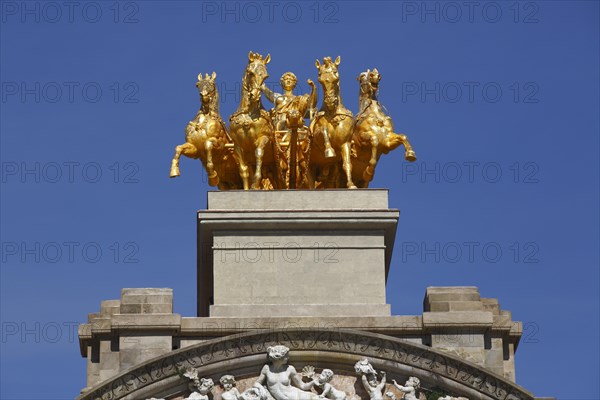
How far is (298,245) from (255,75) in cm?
539

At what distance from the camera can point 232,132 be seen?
213 feet

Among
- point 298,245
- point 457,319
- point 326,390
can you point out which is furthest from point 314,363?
point 298,245

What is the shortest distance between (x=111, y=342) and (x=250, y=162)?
755 centimetres

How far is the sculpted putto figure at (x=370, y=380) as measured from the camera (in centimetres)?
5841

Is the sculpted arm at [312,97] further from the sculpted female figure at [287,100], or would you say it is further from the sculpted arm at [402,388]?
the sculpted arm at [402,388]

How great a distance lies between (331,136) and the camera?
6469cm

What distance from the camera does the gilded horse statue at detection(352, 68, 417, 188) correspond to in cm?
6475

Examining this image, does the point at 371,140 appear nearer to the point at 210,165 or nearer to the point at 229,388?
the point at 210,165

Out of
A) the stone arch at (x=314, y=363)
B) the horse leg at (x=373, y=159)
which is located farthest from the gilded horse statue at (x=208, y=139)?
the stone arch at (x=314, y=363)

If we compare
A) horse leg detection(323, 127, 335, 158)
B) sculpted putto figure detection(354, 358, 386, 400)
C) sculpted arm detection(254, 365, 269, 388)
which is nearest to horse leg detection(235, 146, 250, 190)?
horse leg detection(323, 127, 335, 158)

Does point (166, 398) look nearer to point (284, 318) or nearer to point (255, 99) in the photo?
point (284, 318)

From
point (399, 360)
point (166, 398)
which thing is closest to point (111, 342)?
point (166, 398)

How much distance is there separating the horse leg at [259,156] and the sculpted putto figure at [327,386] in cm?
772

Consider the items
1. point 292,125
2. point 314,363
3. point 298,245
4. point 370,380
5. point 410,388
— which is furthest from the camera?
point 292,125
